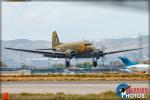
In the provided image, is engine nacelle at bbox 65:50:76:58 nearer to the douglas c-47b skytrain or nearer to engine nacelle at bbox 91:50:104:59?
the douglas c-47b skytrain

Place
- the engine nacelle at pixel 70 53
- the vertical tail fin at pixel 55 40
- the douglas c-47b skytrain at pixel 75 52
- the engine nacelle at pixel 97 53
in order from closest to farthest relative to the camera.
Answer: the engine nacelle at pixel 70 53 → the douglas c-47b skytrain at pixel 75 52 → the engine nacelle at pixel 97 53 → the vertical tail fin at pixel 55 40

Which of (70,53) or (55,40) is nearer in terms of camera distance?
(70,53)

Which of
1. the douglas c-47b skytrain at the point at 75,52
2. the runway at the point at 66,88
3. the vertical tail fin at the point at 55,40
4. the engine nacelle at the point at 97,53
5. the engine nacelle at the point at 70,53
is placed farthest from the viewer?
the vertical tail fin at the point at 55,40

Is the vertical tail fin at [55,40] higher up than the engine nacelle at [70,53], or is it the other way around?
the vertical tail fin at [55,40]

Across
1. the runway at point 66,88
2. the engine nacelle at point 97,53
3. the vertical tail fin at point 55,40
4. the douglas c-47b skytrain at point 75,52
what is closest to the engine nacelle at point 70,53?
the douglas c-47b skytrain at point 75,52

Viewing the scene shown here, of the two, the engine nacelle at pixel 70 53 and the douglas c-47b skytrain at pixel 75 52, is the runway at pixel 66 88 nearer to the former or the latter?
the douglas c-47b skytrain at pixel 75 52

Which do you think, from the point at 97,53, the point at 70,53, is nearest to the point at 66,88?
the point at 70,53

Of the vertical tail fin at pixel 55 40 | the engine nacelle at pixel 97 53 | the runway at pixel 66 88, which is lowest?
the runway at pixel 66 88

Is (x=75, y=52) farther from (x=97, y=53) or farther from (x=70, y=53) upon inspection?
(x=97, y=53)

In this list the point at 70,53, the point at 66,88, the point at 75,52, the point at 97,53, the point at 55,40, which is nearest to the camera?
the point at 66,88

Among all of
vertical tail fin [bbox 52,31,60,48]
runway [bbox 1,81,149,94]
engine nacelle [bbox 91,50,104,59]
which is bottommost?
runway [bbox 1,81,149,94]

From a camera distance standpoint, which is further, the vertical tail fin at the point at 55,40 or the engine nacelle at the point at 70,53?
the vertical tail fin at the point at 55,40

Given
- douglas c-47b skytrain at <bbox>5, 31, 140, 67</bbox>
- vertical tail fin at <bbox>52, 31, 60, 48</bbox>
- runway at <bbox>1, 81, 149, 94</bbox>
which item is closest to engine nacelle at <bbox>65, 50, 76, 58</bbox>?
douglas c-47b skytrain at <bbox>5, 31, 140, 67</bbox>

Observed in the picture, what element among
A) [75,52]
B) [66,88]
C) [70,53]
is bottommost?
[66,88]
